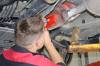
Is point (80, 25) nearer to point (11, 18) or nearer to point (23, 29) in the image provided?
point (11, 18)

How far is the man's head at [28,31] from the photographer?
1756mm

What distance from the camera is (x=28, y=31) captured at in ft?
5.76

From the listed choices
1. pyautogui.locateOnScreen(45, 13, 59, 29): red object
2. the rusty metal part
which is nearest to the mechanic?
the rusty metal part

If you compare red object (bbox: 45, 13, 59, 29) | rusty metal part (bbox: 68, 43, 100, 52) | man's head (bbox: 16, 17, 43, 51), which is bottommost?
rusty metal part (bbox: 68, 43, 100, 52)

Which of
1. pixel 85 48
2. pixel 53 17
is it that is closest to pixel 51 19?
pixel 53 17

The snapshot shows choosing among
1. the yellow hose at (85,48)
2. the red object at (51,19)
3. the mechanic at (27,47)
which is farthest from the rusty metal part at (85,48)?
the red object at (51,19)

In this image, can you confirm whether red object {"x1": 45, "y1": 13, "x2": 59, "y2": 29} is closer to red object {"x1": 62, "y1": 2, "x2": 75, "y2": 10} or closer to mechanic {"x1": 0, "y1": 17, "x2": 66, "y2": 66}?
red object {"x1": 62, "y1": 2, "x2": 75, "y2": 10}

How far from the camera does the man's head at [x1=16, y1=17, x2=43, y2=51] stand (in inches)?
69.1

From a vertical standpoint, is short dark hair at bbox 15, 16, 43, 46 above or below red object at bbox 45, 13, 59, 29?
above

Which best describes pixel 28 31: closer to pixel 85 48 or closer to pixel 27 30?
pixel 27 30

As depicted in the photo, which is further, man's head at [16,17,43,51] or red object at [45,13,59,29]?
red object at [45,13,59,29]

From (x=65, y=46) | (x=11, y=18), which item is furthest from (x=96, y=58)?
(x=11, y=18)

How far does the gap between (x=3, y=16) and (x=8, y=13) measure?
44 millimetres

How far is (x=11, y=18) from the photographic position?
8.13ft
